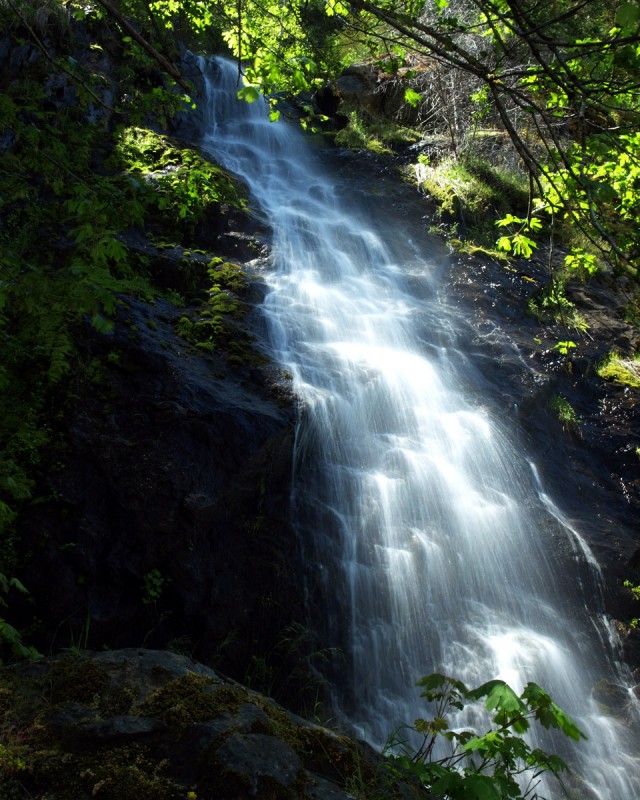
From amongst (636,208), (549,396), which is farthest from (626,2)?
(549,396)

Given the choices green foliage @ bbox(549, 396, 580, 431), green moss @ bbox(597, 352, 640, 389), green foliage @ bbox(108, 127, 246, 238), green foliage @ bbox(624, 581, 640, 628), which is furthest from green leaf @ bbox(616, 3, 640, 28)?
green moss @ bbox(597, 352, 640, 389)

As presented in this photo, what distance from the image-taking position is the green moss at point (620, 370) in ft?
32.6

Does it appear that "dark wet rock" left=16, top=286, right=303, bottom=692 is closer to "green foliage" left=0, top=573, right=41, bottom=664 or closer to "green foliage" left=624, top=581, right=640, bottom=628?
"green foliage" left=0, top=573, right=41, bottom=664

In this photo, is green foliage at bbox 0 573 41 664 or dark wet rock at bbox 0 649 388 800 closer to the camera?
dark wet rock at bbox 0 649 388 800

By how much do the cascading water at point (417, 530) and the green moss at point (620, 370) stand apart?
110 inches

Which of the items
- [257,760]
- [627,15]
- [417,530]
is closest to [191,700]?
[257,760]

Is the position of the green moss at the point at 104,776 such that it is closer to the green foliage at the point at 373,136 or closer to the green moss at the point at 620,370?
the green moss at the point at 620,370

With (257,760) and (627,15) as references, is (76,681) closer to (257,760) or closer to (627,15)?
(257,760)

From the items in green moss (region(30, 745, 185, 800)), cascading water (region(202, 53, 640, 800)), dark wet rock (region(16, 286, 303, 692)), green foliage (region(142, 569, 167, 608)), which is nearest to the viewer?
green moss (region(30, 745, 185, 800))

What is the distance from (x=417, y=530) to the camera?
648cm

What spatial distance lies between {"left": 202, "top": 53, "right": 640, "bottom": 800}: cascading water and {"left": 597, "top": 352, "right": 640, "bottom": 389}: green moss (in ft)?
9.20

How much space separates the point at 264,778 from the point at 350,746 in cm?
66

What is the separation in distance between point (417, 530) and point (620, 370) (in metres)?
5.90

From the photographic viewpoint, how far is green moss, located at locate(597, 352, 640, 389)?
32.6 ft
